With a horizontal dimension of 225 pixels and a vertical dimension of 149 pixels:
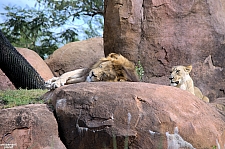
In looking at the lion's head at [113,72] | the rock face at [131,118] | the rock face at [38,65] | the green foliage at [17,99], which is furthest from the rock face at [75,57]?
the rock face at [131,118]

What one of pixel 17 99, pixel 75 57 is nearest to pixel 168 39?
pixel 17 99

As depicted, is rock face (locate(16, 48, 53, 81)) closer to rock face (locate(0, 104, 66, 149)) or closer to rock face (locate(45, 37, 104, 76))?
rock face (locate(45, 37, 104, 76))

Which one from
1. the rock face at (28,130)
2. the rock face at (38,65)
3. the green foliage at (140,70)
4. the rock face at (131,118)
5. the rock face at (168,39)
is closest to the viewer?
the rock face at (131,118)

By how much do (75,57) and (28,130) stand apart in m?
7.63

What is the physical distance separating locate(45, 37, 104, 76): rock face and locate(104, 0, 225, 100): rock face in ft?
14.9

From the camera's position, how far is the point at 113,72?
5551mm

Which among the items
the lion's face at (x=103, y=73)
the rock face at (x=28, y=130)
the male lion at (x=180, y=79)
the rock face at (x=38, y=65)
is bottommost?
the rock face at (x=38, y=65)

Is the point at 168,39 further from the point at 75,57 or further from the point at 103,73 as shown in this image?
the point at 75,57

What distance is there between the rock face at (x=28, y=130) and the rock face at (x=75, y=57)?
7.19m

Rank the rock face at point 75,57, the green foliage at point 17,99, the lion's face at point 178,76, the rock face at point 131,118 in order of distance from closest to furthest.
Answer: the rock face at point 131,118
the green foliage at point 17,99
the lion's face at point 178,76
the rock face at point 75,57

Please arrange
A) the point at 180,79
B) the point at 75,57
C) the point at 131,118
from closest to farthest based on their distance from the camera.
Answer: the point at 131,118
the point at 180,79
the point at 75,57

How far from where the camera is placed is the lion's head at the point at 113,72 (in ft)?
18.1

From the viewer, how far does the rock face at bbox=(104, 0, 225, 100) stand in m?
6.98

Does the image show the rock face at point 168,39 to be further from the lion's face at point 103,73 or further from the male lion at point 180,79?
the lion's face at point 103,73
